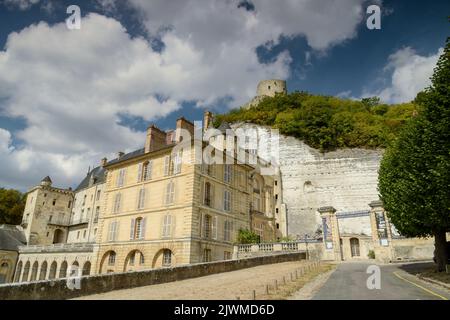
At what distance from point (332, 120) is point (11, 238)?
1850 inches

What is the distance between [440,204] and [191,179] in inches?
627

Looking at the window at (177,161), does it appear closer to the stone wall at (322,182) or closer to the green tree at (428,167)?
the green tree at (428,167)

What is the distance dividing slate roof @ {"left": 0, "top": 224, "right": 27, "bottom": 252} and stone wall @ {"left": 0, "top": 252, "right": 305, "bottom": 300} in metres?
39.7

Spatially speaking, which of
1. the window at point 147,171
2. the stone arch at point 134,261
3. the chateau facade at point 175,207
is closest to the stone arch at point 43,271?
the chateau facade at point 175,207

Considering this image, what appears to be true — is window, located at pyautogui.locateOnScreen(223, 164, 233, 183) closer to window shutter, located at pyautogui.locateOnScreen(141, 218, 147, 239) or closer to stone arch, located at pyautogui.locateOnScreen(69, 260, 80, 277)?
window shutter, located at pyautogui.locateOnScreen(141, 218, 147, 239)

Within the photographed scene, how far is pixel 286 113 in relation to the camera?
47.8 m

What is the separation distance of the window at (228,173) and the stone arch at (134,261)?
9165 mm

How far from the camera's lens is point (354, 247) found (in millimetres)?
31438

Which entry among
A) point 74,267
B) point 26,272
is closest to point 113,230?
point 74,267
